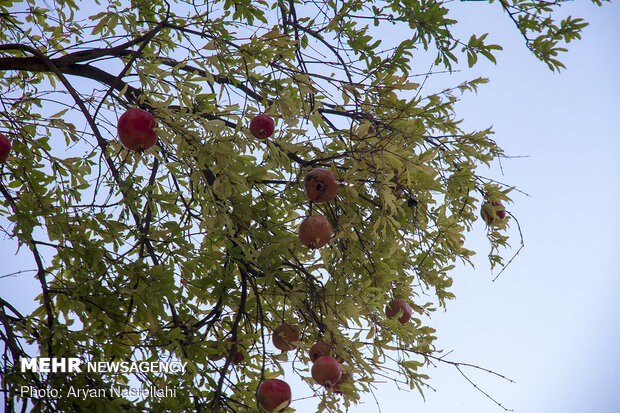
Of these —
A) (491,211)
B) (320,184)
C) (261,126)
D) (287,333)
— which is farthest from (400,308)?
(261,126)

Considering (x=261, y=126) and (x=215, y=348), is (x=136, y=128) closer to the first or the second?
(x=261, y=126)

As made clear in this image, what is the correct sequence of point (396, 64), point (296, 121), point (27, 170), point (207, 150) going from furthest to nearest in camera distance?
1. point (396, 64)
2. point (27, 170)
3. point (296, 121)
4. point (207, 150)

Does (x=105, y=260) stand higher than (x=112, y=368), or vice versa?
(x=105, y=260)

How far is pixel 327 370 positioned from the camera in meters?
2.20

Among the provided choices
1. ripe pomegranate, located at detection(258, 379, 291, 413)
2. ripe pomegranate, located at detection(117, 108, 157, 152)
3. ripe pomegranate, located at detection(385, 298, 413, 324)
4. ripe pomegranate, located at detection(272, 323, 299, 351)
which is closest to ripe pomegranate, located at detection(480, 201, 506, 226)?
ripe pomegranate, located at detection(385, 298, 413, 324)

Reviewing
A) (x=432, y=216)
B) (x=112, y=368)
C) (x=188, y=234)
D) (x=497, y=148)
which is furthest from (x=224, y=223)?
(x=497, y=148)

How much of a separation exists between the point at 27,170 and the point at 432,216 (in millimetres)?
2021

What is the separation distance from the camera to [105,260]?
2434 millimetres

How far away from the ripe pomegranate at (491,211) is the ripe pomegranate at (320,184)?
117cm

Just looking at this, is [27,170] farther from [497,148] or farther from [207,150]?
[497,148]

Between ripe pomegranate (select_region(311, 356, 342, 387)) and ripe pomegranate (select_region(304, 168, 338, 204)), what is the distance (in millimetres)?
654

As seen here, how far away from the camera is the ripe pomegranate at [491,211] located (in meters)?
3.14

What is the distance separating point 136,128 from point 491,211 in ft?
6.45

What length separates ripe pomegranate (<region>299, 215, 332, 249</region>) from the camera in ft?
7.71
